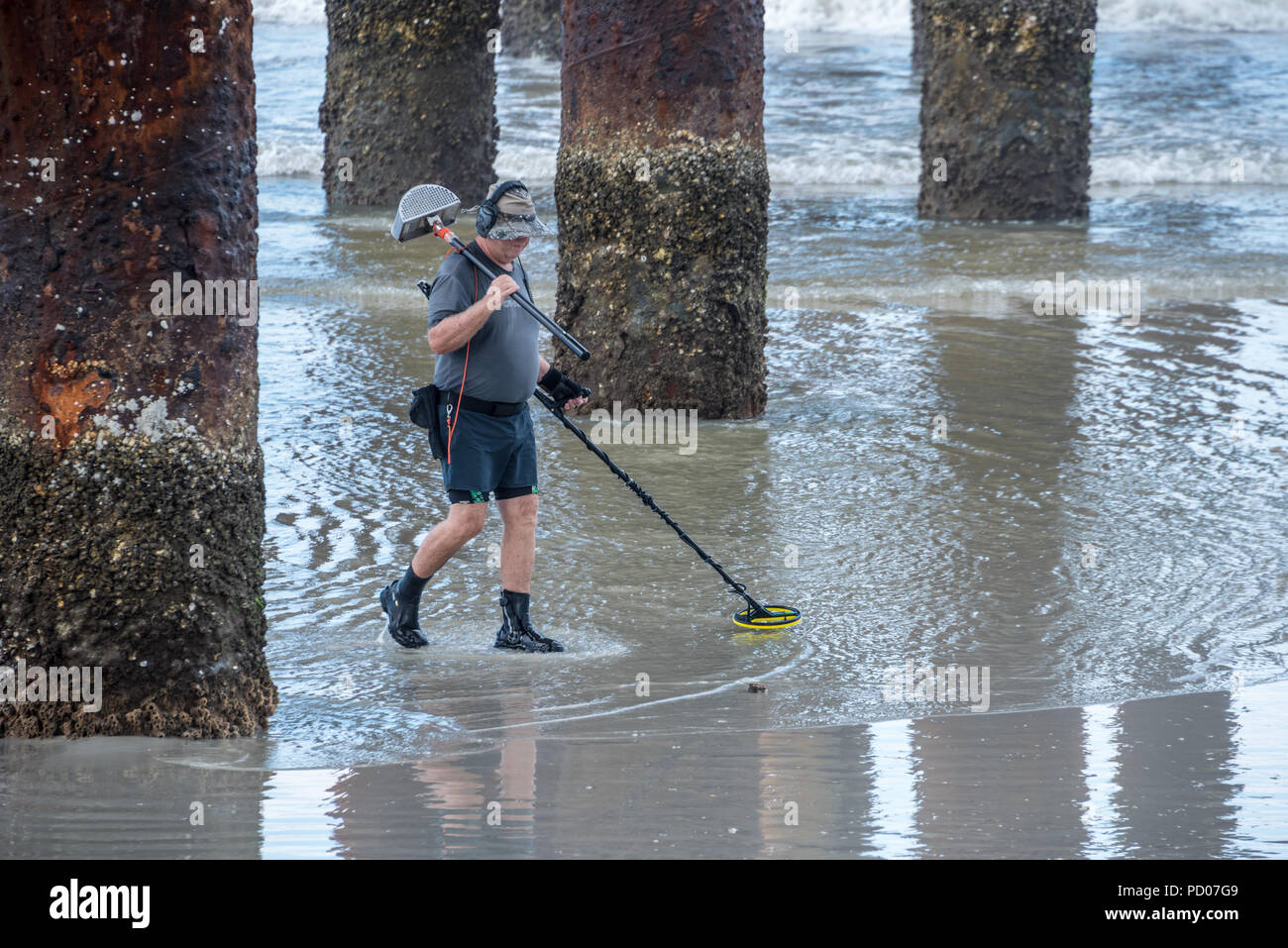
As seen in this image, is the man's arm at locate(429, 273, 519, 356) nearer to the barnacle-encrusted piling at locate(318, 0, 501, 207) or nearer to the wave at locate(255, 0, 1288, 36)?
the barnacle-encrusted piling at locate(318, 0, 501, 207)

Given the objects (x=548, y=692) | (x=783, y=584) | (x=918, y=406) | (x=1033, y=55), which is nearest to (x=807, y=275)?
(x=1033, y=55)

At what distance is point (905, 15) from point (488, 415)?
114ft

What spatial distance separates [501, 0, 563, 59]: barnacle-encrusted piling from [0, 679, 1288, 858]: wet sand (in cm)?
2710

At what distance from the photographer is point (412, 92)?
16.1 metres

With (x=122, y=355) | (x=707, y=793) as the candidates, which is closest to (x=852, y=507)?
(x=707, y=793)

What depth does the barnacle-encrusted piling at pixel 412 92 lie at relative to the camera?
52.1 ft

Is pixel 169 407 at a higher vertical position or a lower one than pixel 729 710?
higher

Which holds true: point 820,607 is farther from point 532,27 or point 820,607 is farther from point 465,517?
point 532,27

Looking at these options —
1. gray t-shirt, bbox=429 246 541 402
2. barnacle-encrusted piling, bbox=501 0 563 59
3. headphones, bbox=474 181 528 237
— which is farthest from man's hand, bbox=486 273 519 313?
barnacle-encrusted piling, bbox=501 0 563 59

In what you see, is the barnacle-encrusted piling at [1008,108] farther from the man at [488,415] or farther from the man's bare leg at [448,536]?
the man's bare leg at [448,536]

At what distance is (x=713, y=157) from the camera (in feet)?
27.8

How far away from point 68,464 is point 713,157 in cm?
484

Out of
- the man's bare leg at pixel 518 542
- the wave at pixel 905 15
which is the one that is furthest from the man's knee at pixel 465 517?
the wave at pixel 905 15
